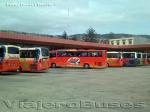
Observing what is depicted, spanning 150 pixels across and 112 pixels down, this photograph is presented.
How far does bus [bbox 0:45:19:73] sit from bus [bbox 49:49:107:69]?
12.4m

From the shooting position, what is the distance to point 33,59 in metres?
25.7

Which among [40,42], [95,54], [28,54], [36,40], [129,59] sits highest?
[36,40]

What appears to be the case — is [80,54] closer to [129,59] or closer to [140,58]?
[129,59]

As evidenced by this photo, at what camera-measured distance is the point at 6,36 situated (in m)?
36.2

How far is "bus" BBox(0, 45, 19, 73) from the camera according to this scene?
21.9 metres

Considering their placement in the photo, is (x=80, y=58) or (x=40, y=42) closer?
(x=80, y=58)

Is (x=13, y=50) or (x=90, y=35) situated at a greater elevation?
(x=90, y=35)

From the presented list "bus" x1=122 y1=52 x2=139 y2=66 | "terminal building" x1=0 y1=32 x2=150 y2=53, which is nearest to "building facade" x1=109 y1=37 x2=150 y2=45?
"terminal building" x1=0 y1=32 x2=150 y2=53

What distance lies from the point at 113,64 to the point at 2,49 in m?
22.6

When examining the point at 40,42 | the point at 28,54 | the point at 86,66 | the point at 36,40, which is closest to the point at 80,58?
the point at 86,66

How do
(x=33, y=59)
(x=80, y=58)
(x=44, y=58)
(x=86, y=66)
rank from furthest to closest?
(x=80, y=58)
(x=86, y=66)
(x=44, y=58)
(x=33, y=59)

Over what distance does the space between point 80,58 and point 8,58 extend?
14008 millimetres

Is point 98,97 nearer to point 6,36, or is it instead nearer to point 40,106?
point 40,106

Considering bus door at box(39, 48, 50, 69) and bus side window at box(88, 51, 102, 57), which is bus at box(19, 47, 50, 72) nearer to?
bus door at box(39, 48, 50, 69)
